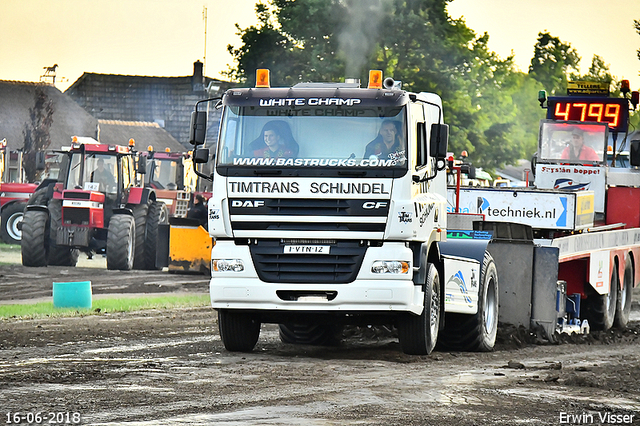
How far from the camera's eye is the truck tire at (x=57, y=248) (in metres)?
28.3

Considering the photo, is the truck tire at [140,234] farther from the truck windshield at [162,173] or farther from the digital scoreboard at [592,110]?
the digital scoreboard at [592,110]

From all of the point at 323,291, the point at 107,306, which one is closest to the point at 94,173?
the point at 107,306

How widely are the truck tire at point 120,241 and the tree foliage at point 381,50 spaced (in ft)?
47.7

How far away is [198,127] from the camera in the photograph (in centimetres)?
1225

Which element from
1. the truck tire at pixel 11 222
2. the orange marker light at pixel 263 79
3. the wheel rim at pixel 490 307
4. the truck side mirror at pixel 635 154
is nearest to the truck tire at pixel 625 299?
the truck side mirror at pixel 635 154

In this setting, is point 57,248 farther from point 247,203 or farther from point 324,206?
point 324,206

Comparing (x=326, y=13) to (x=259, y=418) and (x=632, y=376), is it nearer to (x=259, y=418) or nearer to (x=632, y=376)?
(x=632, y=376)

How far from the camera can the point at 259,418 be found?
8508 millimetres

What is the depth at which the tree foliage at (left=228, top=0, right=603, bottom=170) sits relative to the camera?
4253cm

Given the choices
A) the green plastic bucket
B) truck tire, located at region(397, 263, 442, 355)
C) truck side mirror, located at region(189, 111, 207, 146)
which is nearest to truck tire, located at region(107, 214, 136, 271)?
the green plastic bucket

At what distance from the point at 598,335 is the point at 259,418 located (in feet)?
30.0

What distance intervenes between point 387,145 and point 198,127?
2025mm

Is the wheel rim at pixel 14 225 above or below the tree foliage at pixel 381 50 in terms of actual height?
below

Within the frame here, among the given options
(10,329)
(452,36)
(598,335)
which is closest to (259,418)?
(10,329)
